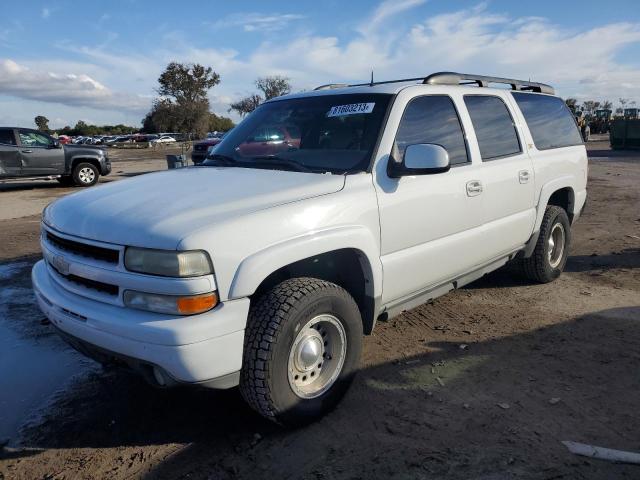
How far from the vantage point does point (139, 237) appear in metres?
2.53

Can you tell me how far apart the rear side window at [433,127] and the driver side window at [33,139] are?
46.3 feet

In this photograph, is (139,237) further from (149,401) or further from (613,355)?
(613,355)

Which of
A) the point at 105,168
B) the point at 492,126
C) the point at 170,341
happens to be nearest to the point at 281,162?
the point at 170,341

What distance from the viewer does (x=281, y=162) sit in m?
3.59

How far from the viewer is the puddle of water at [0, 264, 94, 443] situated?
3271 mm

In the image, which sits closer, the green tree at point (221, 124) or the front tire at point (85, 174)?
the front tire at point (85, 174)

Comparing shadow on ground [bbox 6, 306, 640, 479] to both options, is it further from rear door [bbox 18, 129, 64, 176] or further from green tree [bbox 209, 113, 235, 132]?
green tree [bbox 209, 113, 235, 132]

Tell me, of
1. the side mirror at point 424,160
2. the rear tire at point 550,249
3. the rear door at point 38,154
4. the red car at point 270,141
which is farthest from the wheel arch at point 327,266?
the rear door at point 38,154

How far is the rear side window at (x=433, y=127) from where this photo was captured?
143 inches

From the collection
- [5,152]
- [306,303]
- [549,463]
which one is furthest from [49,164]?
[549,463]

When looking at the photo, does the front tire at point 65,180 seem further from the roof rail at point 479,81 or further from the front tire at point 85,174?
the roof rail at point 479,81

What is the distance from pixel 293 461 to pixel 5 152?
1484 cm

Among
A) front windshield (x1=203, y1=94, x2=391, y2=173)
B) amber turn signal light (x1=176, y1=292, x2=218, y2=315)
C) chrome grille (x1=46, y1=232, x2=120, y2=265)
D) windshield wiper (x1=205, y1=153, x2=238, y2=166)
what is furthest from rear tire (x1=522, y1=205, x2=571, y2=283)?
chrome grille (x1=46, y1=232, x2=120, y2=265)

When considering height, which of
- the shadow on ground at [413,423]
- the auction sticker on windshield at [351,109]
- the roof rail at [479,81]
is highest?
the roof rail at [479,81]
